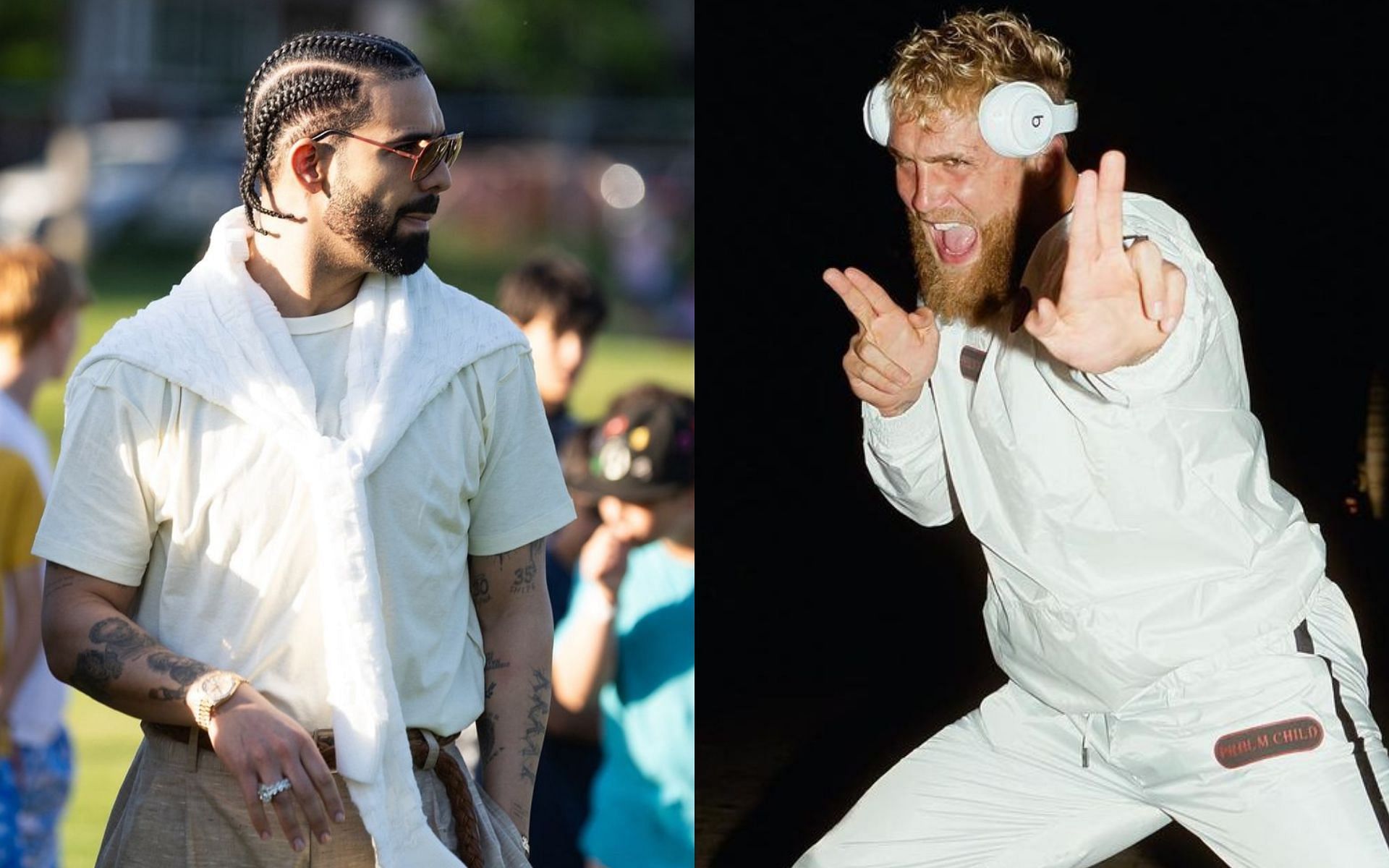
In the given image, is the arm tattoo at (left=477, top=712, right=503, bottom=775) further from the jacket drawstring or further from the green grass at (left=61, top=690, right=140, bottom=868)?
the green grass at (left=61, top=690, right=140, bottom=868)

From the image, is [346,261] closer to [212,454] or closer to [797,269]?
[212,454]

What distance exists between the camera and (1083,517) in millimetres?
2986

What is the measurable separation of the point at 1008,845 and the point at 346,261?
1.53 meters

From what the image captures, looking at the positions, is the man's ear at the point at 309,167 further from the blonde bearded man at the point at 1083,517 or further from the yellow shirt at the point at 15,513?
the yellow shirt at the point at 15,513

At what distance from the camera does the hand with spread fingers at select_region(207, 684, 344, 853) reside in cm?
217

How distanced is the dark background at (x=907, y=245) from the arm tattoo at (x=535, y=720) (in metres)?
1.23

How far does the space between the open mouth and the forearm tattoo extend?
1557 millimetres

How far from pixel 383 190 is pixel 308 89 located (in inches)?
7.1

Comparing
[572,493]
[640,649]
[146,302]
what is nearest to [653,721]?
[640,649]

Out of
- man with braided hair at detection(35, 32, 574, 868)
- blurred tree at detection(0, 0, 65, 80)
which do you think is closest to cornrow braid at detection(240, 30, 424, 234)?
man with braided hair at detection(35, 32, 574, 868)

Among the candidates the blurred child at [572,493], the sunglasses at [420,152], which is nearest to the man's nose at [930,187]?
the blurred child at [572,493]

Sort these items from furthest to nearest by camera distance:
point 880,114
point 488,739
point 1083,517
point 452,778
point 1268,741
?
point 880,114
point 1083,517
point 1268,741
point 488,739
point 452,778

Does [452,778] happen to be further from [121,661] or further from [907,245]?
[907,245]

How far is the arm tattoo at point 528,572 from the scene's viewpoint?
2559mm
